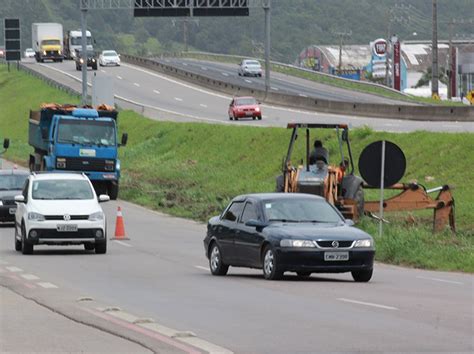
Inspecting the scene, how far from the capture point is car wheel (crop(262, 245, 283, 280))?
21406mm

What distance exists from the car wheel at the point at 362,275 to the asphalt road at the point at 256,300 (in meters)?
0.15

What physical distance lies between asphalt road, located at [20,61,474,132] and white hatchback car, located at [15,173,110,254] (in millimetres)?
32394

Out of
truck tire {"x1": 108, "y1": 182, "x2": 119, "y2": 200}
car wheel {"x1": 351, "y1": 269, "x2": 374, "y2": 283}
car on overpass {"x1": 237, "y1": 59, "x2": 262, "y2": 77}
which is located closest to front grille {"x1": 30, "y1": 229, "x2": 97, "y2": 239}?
car wheel {"x1": 351, "y1": 269, "x2": 374, "y2": 283}

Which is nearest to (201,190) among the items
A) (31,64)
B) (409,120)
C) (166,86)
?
(409,120)

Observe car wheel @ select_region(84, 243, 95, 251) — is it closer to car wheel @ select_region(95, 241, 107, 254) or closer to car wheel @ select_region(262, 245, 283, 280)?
car wheel @ select_region(95, 241, 107, 254)

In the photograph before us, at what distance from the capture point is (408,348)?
1316 cm

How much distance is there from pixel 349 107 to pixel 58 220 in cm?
5239

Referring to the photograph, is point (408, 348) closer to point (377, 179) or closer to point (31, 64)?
point (377, 179)

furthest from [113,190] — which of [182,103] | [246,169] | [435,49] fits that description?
[182,103]

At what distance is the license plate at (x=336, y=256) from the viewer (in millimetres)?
21109

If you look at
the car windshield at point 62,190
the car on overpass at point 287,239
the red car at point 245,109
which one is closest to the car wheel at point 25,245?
the car windshield at point 62,190

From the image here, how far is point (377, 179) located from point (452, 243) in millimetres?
2360

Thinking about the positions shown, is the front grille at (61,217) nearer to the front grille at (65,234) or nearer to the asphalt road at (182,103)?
the front grille at (65,234)

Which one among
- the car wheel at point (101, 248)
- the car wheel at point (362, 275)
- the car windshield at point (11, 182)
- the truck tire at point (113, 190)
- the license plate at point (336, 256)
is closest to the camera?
the license plate at point (336, 256)
